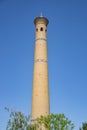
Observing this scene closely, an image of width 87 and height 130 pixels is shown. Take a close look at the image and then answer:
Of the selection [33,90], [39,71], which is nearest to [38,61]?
[39,71]

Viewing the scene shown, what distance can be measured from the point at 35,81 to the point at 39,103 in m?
3.52

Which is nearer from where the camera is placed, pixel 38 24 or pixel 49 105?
pixel 49 105

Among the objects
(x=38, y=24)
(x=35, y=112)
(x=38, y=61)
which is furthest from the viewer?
(x=38, y=24)

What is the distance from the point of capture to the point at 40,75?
142 feet

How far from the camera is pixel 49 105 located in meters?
42.3

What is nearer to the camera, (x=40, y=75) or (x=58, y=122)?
(x=58, y=122)

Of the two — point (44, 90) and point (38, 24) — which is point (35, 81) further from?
point (38, 24)

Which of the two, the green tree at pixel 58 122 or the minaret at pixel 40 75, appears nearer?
the green tree at pixel 58 122

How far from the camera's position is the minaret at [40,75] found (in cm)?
4131

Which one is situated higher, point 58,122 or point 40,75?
point 40,75

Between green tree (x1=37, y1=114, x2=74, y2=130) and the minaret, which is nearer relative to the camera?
green tree (x1=37, y1=114, x2=74, y2=130)

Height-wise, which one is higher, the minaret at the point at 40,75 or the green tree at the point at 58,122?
the minaret at the point at 40,75

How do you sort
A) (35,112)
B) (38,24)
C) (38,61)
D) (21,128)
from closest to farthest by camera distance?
1. (21,128)
2. (35,112)
3. (38,61)
4. (38,24)

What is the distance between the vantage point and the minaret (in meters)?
41.3
